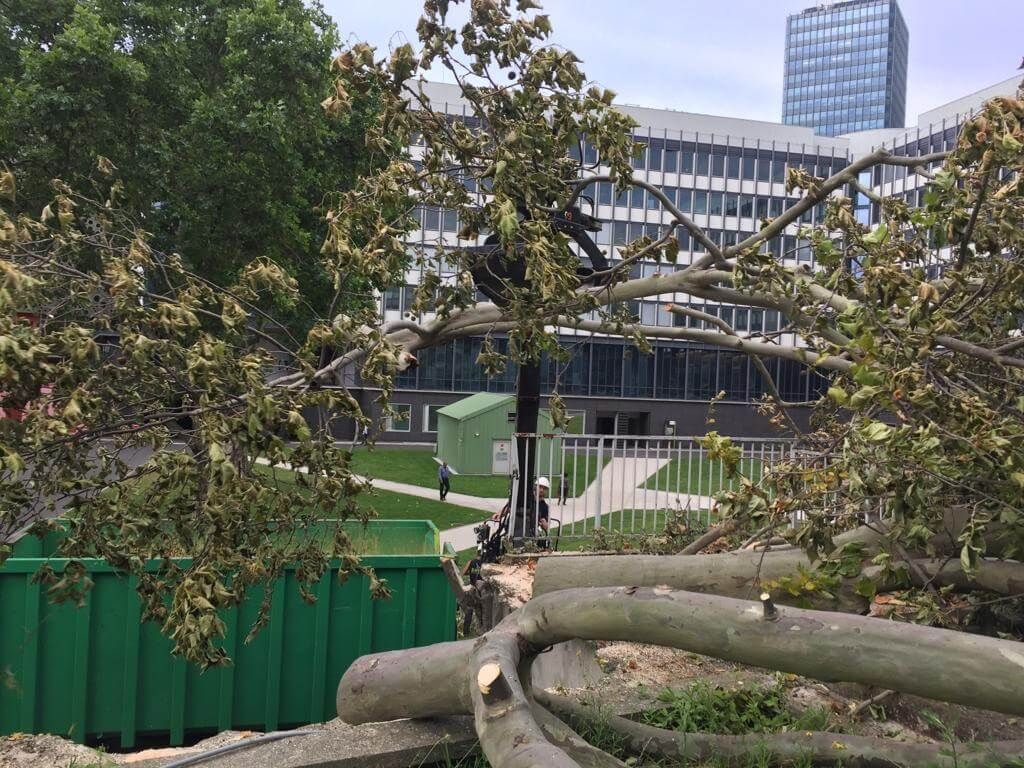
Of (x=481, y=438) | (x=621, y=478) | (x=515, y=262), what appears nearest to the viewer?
(x=515, y=262)

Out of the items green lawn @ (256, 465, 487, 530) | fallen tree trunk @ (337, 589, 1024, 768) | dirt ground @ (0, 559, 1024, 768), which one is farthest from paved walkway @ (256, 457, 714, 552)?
green lawn @ (256, 465, 487, 530)

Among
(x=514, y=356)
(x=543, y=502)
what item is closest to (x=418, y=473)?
(x=543, y=502)

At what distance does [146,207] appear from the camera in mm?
14891

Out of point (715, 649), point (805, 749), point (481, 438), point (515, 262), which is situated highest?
point (515, 262)

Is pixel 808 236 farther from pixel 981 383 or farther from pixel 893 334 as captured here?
pixel 893 334

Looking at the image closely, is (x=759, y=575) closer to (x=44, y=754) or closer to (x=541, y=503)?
(x=44, y=754)

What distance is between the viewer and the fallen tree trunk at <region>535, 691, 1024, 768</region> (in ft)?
11.8

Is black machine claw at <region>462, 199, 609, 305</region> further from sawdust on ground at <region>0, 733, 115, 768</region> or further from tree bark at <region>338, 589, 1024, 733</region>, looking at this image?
sawdust on ground at <region>0, 733, 115, 768</region>

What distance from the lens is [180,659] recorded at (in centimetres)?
569

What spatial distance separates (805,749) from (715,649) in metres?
1.08

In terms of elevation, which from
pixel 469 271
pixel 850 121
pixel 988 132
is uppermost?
pixel 850 121

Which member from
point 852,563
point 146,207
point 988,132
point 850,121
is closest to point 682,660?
point 852,563

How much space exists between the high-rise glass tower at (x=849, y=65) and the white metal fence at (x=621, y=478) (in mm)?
159130

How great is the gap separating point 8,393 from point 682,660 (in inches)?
176
